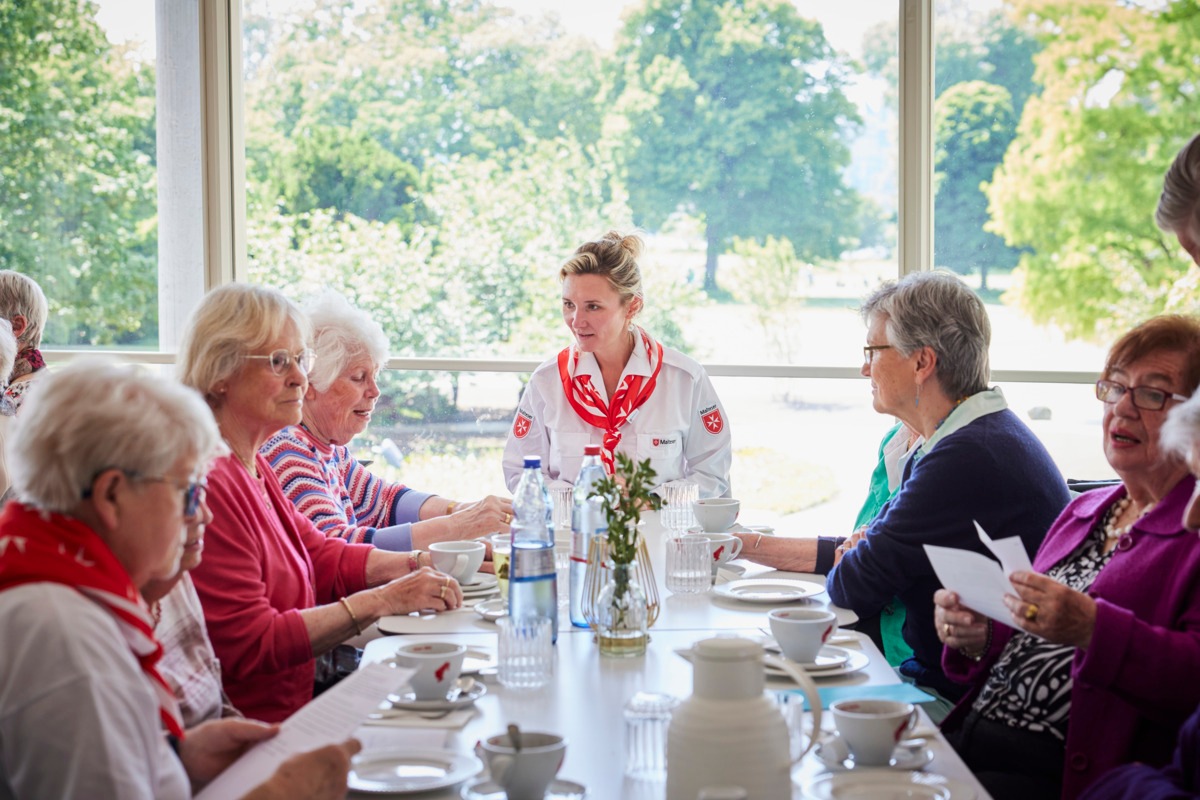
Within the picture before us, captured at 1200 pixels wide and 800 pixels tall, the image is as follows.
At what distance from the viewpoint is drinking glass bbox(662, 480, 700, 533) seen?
312 centimetres

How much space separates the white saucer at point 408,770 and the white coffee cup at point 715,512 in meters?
1.52

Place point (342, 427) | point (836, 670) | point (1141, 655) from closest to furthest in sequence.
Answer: point (1141, 655)
point (836, 670)
point (342, 427)

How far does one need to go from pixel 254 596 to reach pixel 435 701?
0.60m

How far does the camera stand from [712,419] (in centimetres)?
418

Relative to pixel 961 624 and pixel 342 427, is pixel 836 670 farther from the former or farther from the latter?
pixel 342 427

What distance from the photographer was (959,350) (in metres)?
2.78

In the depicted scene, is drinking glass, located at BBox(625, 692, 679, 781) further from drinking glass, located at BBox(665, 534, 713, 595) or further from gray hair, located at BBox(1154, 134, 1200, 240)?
gray hair, located at BBox(1154, 134, 1200, 240)

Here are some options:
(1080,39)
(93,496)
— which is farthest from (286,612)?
(1080,39)

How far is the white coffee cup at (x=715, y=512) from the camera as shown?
3.03 metres

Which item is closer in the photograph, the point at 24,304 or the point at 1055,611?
the point at 1055,611

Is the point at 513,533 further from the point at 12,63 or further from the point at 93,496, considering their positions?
the point at 12,63

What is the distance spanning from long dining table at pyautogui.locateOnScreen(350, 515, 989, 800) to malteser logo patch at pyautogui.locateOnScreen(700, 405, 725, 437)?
1.47 m

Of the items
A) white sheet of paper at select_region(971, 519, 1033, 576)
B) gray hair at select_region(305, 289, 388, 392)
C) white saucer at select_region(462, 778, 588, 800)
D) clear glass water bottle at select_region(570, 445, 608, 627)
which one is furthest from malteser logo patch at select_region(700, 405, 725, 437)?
white saucer at select_region(462, 778, 588, 800)

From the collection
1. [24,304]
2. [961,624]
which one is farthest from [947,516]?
[24,304]
